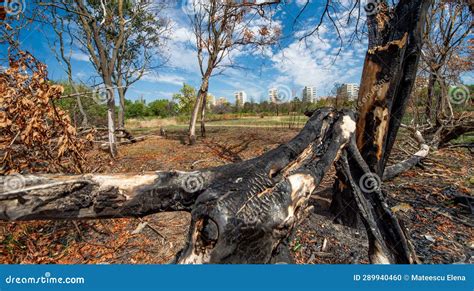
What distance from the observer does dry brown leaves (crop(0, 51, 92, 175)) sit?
2.63 m

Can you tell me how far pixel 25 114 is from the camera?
273 centimetres

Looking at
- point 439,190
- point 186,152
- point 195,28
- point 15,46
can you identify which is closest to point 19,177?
point 15,46

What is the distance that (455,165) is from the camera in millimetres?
5516

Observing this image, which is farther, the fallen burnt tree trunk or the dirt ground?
the dirt ground

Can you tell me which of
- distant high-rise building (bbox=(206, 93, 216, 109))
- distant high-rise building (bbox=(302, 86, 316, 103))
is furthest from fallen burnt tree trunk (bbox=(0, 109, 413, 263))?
distant high-rise building (bbox=(206, 93, 216, 109))

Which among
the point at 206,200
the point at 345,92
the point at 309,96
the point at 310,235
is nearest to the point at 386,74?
the point at 310,235

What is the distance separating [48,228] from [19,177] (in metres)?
3.28

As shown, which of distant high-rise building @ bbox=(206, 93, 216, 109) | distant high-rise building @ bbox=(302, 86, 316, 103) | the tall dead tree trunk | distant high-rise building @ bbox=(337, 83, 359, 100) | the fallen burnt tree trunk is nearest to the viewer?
the fallen burnt tree trunk

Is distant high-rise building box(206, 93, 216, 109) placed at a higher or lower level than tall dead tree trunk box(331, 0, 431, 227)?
higher

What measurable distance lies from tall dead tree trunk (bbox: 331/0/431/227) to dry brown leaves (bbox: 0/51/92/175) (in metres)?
3.75

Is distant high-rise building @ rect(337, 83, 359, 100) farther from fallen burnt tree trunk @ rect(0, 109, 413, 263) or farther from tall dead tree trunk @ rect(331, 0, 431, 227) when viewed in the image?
fallen burnt tree trunk @ rect(0, 109, 413, 263)

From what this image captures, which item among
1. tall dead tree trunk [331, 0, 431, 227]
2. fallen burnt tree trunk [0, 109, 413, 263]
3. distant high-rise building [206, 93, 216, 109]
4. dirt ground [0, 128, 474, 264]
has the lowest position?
dirt ground [0, 128, 474, 264]

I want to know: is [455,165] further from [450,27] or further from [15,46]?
[15,46]

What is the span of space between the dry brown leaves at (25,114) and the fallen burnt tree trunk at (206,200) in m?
2.06
